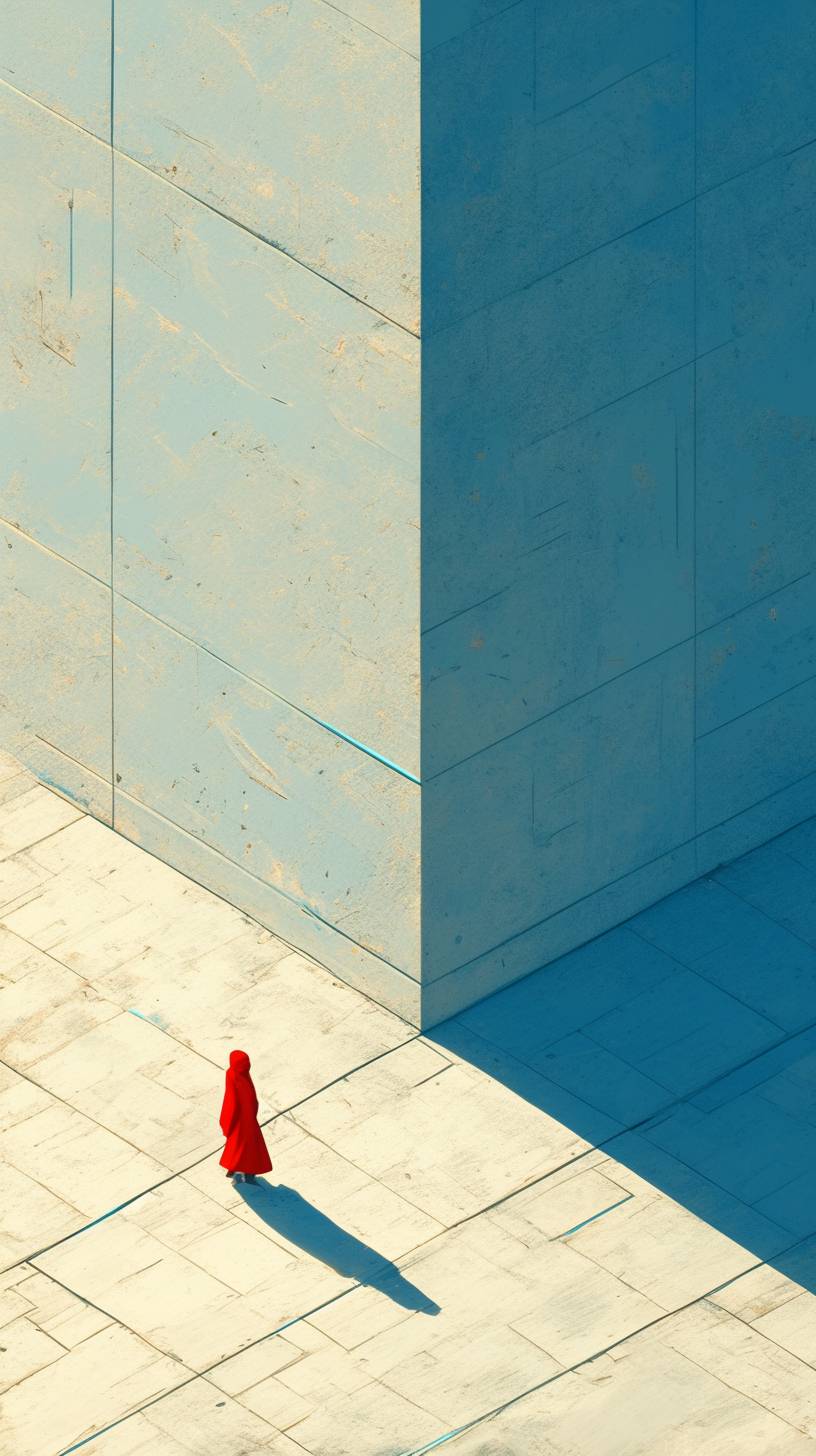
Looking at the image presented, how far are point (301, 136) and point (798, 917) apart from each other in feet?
19.7

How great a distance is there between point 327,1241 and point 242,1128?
32.1 inches

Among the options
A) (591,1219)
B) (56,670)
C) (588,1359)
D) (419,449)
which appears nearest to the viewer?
(588,1359)

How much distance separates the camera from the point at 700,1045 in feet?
67.8

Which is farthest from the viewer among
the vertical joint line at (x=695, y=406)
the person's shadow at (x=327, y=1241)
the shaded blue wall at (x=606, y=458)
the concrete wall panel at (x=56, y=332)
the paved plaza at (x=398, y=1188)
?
the concrete wall panel at (x=56, y=332)

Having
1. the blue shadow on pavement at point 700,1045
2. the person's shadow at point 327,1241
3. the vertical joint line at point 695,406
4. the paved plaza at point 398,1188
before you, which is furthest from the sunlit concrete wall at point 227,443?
the vertical joint line at point 695,406

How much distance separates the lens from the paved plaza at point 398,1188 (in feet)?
59.7

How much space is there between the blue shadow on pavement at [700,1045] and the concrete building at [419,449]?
26cm

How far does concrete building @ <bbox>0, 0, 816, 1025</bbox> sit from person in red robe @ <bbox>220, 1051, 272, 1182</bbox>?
1543 millimetres

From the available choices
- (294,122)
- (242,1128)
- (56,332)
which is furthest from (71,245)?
(242,1128)

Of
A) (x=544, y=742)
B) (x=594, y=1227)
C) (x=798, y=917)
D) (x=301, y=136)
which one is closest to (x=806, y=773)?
(x=798, y=917)

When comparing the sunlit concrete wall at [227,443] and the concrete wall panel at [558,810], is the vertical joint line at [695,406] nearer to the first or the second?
the concrete wall panel at [558,810]

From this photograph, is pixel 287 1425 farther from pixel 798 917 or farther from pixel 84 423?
pixel 84 423

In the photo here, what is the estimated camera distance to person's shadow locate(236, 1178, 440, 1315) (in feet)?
62.0

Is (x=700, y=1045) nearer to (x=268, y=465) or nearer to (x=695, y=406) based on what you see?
(x=695, y=406)
